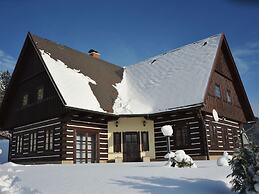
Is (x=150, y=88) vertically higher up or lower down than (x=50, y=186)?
higher up

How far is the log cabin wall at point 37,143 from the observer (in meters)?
16.6

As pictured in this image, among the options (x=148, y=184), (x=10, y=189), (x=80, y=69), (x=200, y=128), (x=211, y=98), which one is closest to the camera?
(x=148, y=184)

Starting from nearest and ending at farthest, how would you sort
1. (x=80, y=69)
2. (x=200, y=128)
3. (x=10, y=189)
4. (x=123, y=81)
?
(x=10, y=189) → (x=200, y=128) → (x=80, y=69) → (x=123, y=81)

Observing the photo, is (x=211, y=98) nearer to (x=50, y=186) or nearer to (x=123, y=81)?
(x=123, y=81)

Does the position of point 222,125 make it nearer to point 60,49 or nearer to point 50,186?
point 60,49

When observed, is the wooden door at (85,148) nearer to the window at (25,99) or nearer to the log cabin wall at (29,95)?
the log cabin wall at (29,95)

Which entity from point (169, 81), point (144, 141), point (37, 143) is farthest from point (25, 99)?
point (169, 81)

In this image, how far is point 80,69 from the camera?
19.7 meters

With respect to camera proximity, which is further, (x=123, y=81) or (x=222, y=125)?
(x=123, y=81)

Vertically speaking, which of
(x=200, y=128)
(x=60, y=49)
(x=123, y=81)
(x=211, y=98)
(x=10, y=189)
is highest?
(x=60, y=49)

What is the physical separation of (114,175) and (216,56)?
13.4 metres

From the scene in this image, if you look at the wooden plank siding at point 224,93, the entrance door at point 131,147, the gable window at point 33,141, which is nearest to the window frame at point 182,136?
the wooden plank siding at point 224,93

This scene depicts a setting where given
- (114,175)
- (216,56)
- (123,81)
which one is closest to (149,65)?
(123,81)

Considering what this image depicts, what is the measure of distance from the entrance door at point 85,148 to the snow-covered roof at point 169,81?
232 cm
